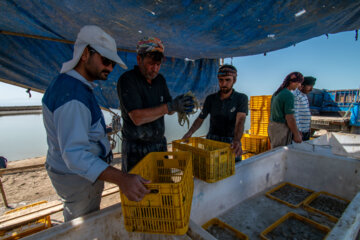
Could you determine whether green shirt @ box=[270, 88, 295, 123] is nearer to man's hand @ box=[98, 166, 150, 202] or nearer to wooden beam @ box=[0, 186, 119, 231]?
man's hand @ box=[98, 166, 150, 202]

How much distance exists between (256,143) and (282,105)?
2896 millimetres

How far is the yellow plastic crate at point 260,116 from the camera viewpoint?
20.0ft

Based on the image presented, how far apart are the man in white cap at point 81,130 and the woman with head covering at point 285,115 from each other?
3028 mm

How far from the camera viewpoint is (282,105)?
3.28 metres

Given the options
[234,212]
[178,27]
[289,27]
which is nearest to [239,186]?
[234,212]

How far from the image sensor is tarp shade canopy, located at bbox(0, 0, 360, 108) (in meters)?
2.12

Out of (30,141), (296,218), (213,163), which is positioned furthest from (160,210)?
(30,141)

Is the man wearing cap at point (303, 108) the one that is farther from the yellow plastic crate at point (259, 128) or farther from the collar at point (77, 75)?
the collar at point (77, 75)

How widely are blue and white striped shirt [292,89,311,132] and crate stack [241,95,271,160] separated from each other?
7.62ft

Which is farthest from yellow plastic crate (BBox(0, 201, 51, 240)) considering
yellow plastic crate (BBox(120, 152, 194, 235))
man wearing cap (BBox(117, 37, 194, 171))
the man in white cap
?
yellow plastic crate (BBox(120, 152, 194, 235))

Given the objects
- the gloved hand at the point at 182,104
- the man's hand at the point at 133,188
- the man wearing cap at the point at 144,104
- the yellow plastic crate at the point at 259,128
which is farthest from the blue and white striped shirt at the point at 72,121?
the yellow plastic crate at the point at 259,128

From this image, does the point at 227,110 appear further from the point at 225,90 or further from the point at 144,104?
the point at 144,104

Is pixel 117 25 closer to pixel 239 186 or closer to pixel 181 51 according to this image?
pixel 181 51

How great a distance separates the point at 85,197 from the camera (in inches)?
54.8
